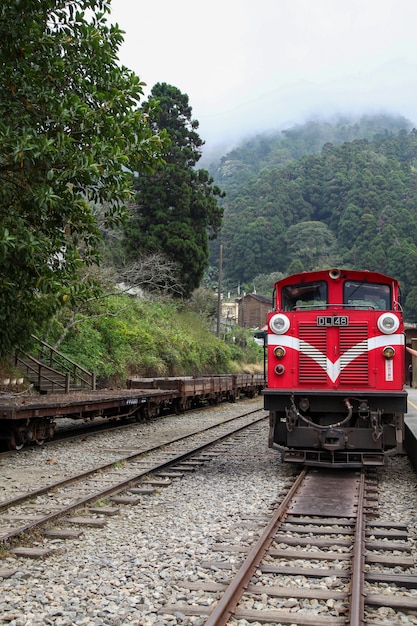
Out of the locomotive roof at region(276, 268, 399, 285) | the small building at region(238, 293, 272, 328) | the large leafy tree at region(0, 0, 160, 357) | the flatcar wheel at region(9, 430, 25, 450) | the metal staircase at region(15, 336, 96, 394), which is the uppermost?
the small building at region(238, 293, 272, 328)

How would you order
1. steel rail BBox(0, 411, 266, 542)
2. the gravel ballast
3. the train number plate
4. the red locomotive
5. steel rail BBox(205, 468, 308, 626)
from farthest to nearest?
the train number plate < the red locomotive < steel rail BBox(0, 411, 266, 542) < the gravel ballast < steel rail BBox(205, 468, 308, 626)

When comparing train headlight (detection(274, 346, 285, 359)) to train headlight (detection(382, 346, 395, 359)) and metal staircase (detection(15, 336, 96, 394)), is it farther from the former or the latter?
metal staircase (detection(15, 336, 96, 394))

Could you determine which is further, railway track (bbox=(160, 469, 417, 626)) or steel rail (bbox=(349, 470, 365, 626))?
railway track (bbox=(160, 469, 417, 626))

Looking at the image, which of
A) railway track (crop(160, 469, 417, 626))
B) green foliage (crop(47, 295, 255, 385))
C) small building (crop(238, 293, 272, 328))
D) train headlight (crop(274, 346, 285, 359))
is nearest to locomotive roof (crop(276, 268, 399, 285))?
train headlight (crop(274, 346, 285, 359))

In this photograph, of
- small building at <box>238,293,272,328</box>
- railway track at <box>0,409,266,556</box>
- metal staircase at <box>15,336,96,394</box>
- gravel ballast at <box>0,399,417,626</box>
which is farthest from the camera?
small building at <box>238,293,272,328</box>

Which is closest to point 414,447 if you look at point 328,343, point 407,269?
point 328,343

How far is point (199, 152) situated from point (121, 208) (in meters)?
31.3

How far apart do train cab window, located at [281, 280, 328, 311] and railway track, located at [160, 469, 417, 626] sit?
3.34m

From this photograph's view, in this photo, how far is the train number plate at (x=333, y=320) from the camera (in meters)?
9.30

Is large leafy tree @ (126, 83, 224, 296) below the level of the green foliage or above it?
above

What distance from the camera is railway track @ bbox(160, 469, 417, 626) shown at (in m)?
4.36

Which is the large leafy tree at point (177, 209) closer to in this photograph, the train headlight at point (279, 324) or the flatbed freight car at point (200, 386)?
the flatbed freight car at point (200, 386)

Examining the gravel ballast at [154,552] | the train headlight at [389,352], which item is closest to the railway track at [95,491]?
the gravel ballast at [154,552]

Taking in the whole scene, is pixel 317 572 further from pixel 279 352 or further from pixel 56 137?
pixel 56 137
